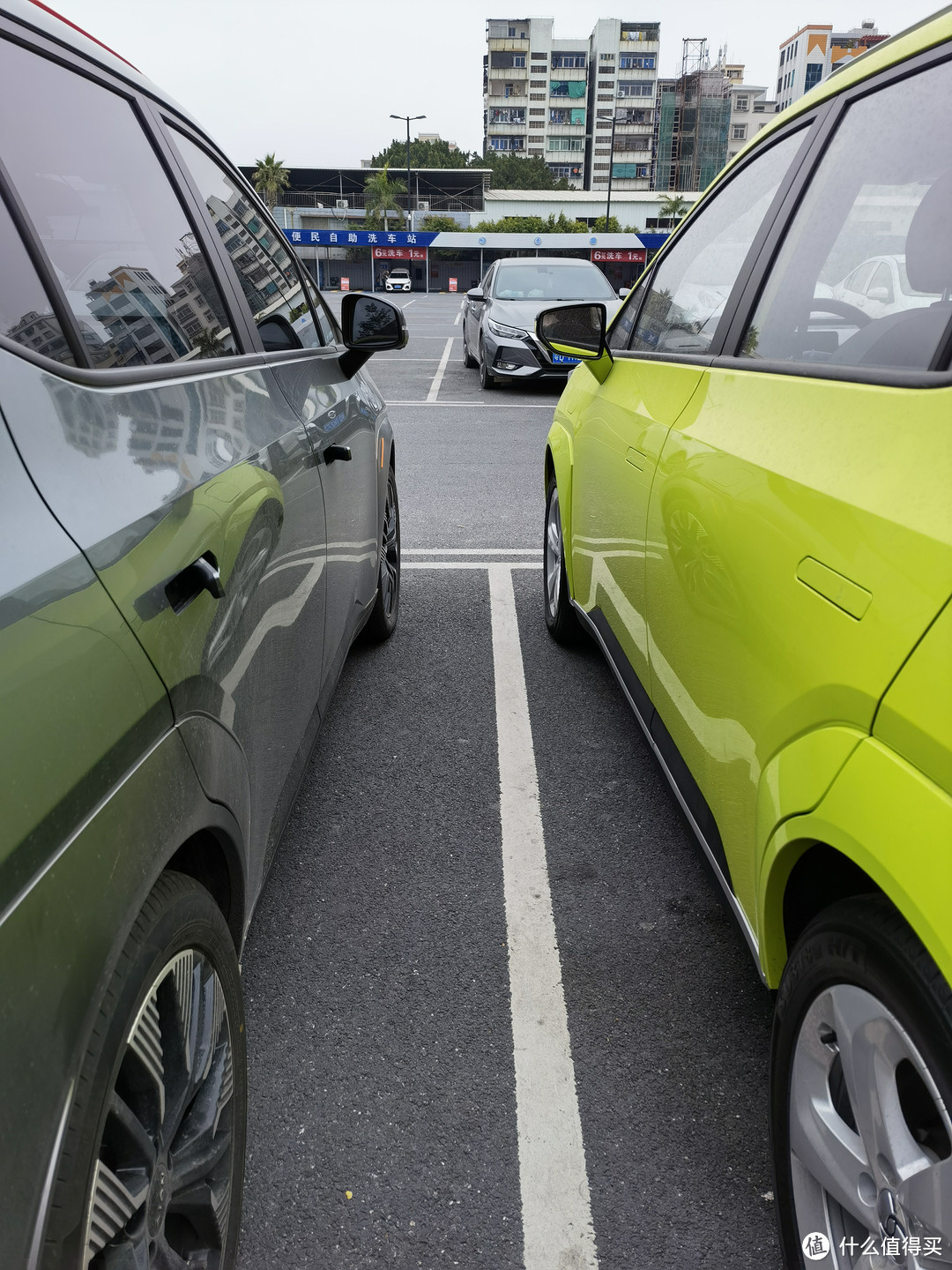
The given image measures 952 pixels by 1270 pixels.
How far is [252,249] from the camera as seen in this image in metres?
2.76

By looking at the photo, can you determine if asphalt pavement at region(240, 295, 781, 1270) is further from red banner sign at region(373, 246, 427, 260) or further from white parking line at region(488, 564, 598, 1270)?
red banner sign at region(373, 246, 427, 260)

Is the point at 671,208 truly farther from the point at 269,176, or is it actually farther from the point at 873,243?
the point at 873,243

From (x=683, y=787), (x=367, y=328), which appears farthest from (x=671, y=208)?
(x=683, y=787)

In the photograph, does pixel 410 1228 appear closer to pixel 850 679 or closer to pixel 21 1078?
pixel 21 1078

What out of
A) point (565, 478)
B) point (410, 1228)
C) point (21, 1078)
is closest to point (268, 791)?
point (410, 1228)

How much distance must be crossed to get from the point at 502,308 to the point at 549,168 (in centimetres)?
12393

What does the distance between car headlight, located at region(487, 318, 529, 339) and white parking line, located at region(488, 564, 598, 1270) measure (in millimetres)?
9586

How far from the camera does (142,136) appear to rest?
2107mm

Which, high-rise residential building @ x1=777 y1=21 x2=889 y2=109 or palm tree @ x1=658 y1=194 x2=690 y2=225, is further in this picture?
high-rise residential building @ x1=777 y1=21 x2=889 y2=109

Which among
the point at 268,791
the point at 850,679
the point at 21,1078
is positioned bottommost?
the point at 268,791

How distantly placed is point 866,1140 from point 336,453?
2147 mm

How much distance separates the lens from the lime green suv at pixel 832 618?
1146mm

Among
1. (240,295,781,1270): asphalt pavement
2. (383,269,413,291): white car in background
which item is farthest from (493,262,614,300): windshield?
(383,269,413,291): white car in background

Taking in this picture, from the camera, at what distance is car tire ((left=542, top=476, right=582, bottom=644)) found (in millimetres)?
4188
